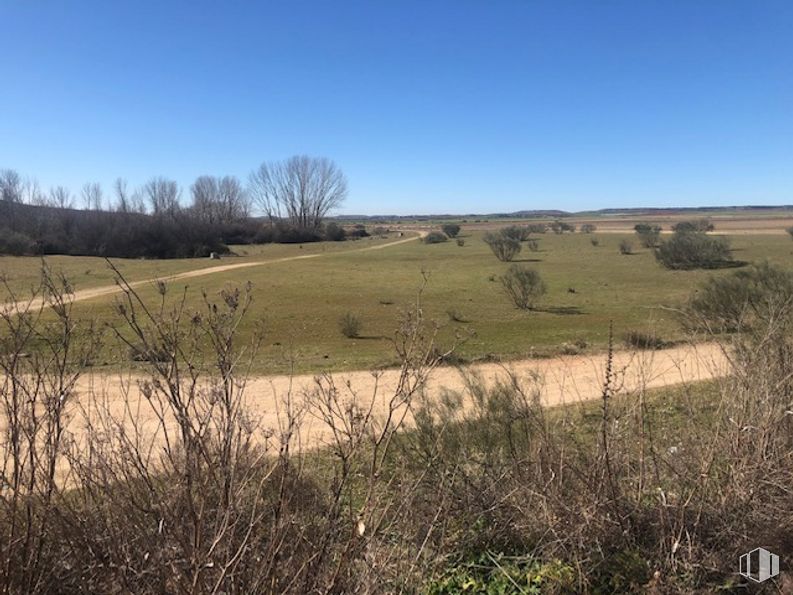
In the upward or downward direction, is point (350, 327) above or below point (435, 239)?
below

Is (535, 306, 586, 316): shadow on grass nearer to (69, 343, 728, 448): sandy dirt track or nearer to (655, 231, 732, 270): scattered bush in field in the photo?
(69, 343, 728, 448): sandy dirt track

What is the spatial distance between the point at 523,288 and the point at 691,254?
2205 cm

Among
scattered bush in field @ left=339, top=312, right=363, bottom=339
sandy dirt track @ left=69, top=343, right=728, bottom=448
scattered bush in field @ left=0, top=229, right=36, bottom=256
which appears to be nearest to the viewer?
sandy dirt track @ left=69, top=343, right=728, bottom=448

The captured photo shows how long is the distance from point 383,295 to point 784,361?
23228 mm

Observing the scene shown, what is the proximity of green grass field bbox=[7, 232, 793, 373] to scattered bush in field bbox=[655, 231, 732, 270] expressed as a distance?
1362mm

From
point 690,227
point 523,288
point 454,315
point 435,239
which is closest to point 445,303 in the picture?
point 523,288

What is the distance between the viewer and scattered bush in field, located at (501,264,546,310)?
2455cm

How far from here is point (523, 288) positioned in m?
Answer: 24.6

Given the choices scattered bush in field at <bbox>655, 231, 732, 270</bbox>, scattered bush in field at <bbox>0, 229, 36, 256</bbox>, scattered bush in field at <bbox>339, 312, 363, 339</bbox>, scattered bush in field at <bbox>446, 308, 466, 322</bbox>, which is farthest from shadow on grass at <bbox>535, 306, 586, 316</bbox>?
scattered bush in field at <bbox>0, 229, 36, 256</bbox>

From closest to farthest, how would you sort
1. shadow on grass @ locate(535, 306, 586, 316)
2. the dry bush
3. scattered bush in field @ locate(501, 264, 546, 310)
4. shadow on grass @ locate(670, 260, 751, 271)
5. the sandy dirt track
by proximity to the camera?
the dry bush → the sandy dirt track → shadow on grass @ locate(535, 306, 586, 316) → scattered bush in field @ locate(501, 264, 546, 310) → shadow on grass @ locate(670, 260, 751, 271)

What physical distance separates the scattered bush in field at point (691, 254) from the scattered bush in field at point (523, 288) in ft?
62.3

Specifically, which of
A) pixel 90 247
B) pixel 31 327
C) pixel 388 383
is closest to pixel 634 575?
pixel 31 327

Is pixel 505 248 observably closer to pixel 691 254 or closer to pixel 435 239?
pixel 691 254

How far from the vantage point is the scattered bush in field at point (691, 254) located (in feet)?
→ 130
